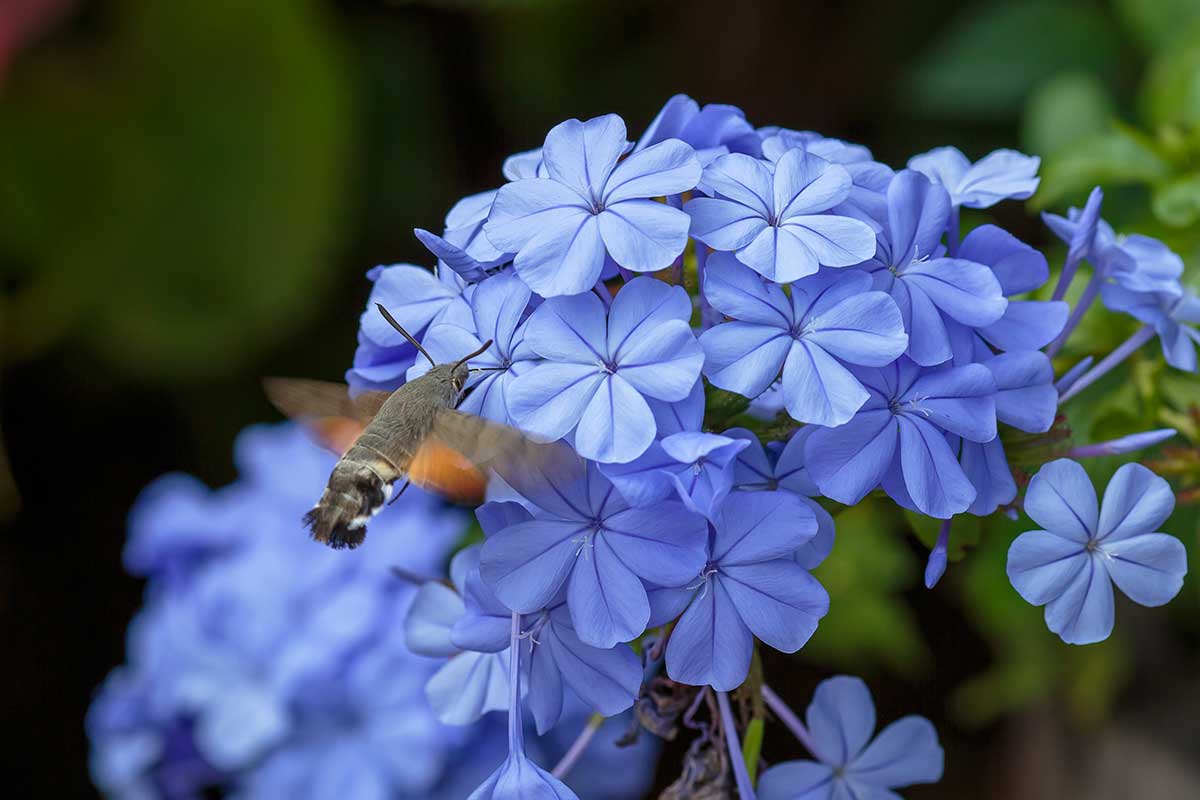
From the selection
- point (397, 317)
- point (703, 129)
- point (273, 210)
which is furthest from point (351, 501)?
point (273, 210)

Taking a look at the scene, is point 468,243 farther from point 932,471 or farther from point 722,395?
point 932,471

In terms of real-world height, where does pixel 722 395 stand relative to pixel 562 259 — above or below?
below

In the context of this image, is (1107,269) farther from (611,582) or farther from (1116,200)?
(1116,200)

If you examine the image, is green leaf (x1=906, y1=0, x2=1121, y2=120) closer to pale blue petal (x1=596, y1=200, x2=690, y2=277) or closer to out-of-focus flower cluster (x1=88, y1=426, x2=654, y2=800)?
out-of-focus flower cluster (x1=88, y1=426, x2=654, y2=800)

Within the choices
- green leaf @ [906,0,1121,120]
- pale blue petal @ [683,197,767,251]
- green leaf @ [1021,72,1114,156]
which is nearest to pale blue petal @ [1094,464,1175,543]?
pale blue petal @ [683,197,767,251]

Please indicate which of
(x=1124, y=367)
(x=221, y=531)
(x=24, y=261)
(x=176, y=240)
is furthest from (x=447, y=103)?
(x=1124, y=367)

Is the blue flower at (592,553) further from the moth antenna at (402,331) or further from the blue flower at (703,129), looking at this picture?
the blue flower at (703,129)
